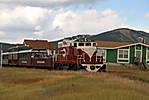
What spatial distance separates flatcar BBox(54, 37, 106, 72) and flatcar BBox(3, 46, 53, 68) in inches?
159

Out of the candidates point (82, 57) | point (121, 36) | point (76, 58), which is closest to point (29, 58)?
point (76, 58)

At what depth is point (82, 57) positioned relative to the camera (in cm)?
2392

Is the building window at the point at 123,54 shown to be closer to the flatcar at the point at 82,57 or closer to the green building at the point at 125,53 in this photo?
the green building at the point at 125,53

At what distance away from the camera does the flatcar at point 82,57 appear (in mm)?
23828

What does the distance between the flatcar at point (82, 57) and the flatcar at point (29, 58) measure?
4026mm

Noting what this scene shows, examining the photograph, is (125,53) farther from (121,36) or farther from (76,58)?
(121,36)

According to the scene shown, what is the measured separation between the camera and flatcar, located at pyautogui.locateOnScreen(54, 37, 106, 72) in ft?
78.2

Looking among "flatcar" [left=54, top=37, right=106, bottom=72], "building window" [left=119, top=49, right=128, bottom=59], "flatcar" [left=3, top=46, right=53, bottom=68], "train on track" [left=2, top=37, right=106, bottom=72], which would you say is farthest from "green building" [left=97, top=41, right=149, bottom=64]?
"flatcar" [left=54, top=37, right=106, bottom=72]

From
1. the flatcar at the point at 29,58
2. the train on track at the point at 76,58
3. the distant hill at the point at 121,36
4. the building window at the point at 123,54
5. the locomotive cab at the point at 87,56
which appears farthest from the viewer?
the distant hill at the point at 121,36

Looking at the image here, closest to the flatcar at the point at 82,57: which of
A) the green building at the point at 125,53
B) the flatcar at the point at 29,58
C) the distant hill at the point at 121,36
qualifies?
the flatcar at the point at 29,58

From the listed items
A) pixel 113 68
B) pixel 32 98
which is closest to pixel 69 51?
pixel 113 68

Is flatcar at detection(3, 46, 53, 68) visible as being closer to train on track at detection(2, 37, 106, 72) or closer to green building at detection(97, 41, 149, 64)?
train on track at detection(2, 37, 106, 72)

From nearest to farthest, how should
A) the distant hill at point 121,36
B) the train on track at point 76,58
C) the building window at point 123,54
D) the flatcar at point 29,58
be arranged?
the train on track at point 76,58
the flatcar at point 29,58
the building window at point 123,54
the distant hill at point 121,36

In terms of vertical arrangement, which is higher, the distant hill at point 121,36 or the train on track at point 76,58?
the distant hill at point 121,36
